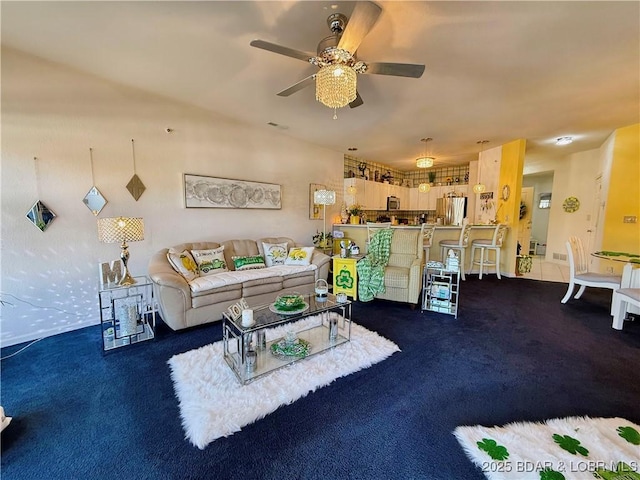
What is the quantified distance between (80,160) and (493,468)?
421 cm

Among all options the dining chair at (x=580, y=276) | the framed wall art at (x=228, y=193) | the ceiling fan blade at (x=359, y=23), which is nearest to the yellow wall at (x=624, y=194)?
the dining chair at (x=580, y=276)

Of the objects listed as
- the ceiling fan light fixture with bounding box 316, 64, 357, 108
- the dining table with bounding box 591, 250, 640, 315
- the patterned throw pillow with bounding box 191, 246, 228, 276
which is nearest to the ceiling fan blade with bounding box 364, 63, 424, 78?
the ceiling fan light fixture with bounding box 316, 64, 357, 108

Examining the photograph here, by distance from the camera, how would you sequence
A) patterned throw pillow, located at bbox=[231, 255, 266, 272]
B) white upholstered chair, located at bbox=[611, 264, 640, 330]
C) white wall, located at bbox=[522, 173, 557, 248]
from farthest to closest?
1. white wall, located at bbox=[522, 173, 557, 248]
2. patterned throw pillow, located at bbox=[231, 255, 266, 272]
3. white upholstered chair, located at bbox=[611, 264, 640, 330]

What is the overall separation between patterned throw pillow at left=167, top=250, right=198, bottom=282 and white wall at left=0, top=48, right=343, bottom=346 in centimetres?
51

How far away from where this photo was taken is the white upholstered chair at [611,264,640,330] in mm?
2603

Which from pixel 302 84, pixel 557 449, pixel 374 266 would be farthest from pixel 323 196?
pixel 557 449

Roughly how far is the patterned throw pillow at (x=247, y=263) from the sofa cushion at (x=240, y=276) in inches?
4.5

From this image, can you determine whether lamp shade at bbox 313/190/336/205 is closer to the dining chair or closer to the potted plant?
the potted plant

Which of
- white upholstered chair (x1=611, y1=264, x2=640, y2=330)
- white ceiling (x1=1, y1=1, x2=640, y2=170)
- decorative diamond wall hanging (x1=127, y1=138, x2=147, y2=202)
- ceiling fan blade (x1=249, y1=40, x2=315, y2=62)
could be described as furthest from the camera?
decorative diamond wall hanging (x1=127, y1=138, x2=147, y2=202)

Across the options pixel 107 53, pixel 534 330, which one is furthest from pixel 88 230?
pixel 534 330

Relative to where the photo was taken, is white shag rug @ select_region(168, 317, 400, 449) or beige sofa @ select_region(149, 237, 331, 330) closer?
white shag rug @ select_region(168, 317, 400, 449)

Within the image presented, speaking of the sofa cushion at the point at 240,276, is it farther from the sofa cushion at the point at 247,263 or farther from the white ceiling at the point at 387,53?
the white ceiling at the point at 387,53

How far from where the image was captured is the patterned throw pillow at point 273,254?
387cm

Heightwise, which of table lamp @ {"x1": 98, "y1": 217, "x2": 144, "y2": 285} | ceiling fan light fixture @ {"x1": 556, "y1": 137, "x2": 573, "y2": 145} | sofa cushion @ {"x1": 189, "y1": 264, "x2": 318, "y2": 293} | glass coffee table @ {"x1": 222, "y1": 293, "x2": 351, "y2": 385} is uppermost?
ceiling fan light fixture @ {"x1": 556, "y1": 137, "x2": 573, "y2": 145}
